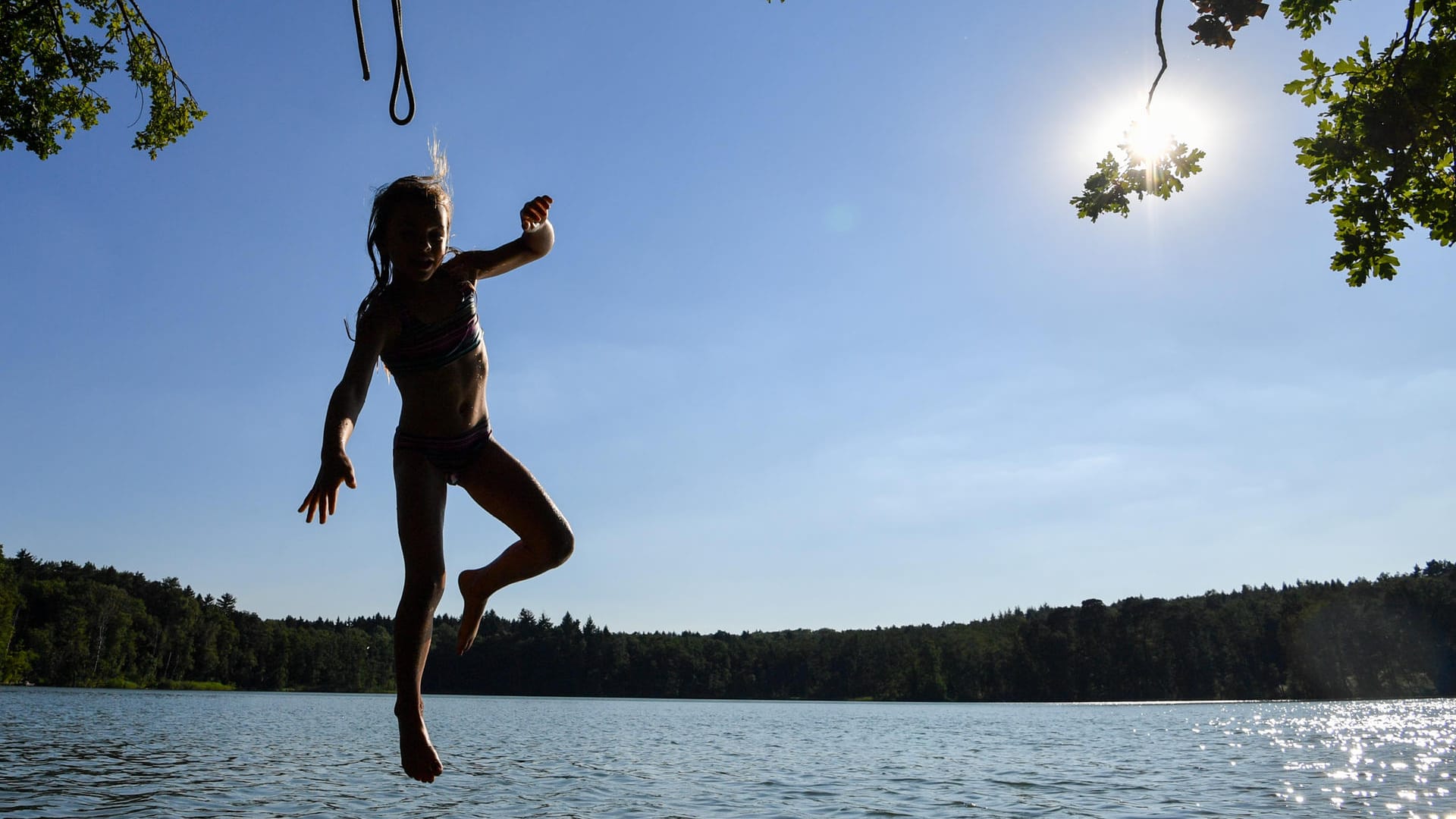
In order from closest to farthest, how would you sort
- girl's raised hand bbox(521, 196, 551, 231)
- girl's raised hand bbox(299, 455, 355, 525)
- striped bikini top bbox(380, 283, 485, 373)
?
girl's raised hand bbox(299, 455, 355, 525) < striped bikini top bbox(380, 283, 485, 373) < girl's raised hand bbox(521, 196, 551, 231)

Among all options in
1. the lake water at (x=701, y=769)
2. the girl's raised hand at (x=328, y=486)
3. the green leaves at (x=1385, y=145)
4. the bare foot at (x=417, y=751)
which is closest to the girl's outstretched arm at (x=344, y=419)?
the girl's raised hand at (x=328, y=486)

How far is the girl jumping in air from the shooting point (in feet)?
11.8

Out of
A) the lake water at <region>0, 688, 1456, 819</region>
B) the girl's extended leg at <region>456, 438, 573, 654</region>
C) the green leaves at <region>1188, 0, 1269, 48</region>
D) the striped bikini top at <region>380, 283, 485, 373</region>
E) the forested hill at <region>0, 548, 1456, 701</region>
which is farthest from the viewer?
the forested hill at <region>0, 548, 1456, 701</region>

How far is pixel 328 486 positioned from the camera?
3121mm

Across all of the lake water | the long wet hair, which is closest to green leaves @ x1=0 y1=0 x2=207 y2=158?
the long wet hair

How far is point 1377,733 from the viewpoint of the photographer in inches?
2749

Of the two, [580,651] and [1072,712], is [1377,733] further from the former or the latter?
[580,651]

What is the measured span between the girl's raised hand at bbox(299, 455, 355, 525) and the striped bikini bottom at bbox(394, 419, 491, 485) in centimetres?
53

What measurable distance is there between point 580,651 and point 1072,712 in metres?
106

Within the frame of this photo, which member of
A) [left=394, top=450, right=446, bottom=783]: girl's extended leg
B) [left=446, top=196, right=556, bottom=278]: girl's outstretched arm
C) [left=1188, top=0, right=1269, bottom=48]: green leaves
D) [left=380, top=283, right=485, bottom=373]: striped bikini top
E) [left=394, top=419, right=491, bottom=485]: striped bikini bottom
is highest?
[left=1188, top=0, right=1269, bottom=48]: green leaves

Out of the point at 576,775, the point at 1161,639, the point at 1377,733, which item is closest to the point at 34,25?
the point at 576,775

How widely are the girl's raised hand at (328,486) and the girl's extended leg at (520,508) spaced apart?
714mm

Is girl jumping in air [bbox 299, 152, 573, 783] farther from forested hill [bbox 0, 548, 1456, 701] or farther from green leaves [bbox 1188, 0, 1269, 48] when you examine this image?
forested hill [bbox 0, 548, 1456, 701]

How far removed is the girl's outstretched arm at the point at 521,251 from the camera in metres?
4.04
